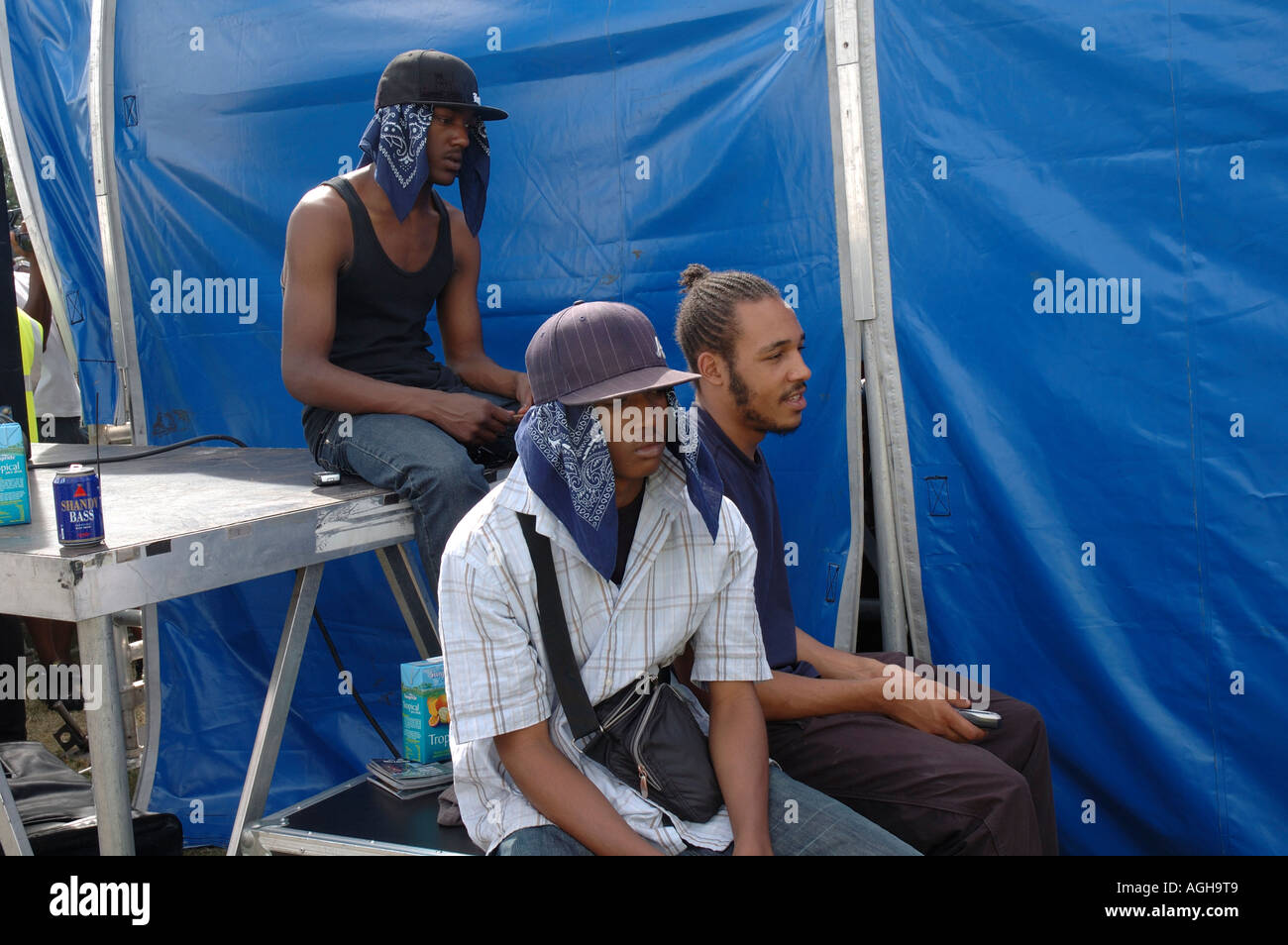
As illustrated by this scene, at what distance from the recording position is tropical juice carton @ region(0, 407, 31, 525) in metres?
2.33

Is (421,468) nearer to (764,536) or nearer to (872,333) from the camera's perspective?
(764,536)

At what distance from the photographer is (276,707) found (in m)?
2.50

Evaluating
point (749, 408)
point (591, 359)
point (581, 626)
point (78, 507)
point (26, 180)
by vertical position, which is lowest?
point (581, 626)

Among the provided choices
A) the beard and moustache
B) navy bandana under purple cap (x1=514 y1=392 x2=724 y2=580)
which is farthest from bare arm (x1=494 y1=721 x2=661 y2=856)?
the beard and moustache

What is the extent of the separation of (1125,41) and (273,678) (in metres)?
2.67

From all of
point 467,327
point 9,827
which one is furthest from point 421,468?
point 9,827

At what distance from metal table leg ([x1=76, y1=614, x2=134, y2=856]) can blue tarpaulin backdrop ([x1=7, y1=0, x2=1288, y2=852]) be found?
6.06 ft

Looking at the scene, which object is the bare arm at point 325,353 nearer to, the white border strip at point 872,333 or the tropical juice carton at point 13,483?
the tropical juice carton at point 13,483

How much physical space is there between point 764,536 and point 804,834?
0.76 meters

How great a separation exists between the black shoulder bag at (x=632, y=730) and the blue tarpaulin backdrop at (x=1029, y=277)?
1297 millimetres

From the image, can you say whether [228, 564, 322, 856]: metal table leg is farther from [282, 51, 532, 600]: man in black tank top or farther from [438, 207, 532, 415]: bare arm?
[438, 207, 532, 415]: bare arm

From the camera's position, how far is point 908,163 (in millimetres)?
3057

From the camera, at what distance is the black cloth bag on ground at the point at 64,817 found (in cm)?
263

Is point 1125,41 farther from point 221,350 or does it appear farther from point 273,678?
point 221,350
